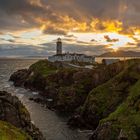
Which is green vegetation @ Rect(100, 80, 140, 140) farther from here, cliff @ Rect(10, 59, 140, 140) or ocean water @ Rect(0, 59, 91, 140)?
ocean water @ Rect(0, 59, 91, 140)

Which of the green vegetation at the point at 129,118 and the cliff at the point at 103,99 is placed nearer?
the green vegetation at the point at 129,118

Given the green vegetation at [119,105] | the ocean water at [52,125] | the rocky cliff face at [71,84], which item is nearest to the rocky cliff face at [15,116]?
the ocean water at [52,125]

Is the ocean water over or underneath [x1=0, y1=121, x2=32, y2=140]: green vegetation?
underneath

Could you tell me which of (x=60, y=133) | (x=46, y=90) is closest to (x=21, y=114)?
(x=60, y=133)

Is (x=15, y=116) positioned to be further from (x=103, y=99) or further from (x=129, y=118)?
(x=103, y=99)

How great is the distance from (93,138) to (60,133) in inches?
410

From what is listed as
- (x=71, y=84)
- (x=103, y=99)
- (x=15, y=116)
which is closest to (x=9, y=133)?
(x=15, y=116)

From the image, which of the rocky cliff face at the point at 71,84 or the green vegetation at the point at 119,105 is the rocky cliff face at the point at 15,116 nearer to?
the green vegetation at the point at 119,105

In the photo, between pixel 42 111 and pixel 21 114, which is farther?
pixel 42 111

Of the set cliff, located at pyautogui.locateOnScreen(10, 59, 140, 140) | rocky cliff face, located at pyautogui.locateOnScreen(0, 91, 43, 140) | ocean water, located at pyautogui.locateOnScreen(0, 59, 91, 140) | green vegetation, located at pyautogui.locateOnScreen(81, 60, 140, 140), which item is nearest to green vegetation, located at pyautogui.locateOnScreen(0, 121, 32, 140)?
rocky cliff face, located at pyautogui.locateOnScreen(0, 91, 43, 140)

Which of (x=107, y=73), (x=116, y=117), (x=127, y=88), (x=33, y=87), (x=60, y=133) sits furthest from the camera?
(x=33, y=87)

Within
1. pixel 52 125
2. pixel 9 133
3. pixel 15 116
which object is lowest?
pixel 52 125

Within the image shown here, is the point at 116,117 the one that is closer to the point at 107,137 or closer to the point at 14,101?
the point at 107,137

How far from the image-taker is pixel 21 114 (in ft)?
184
